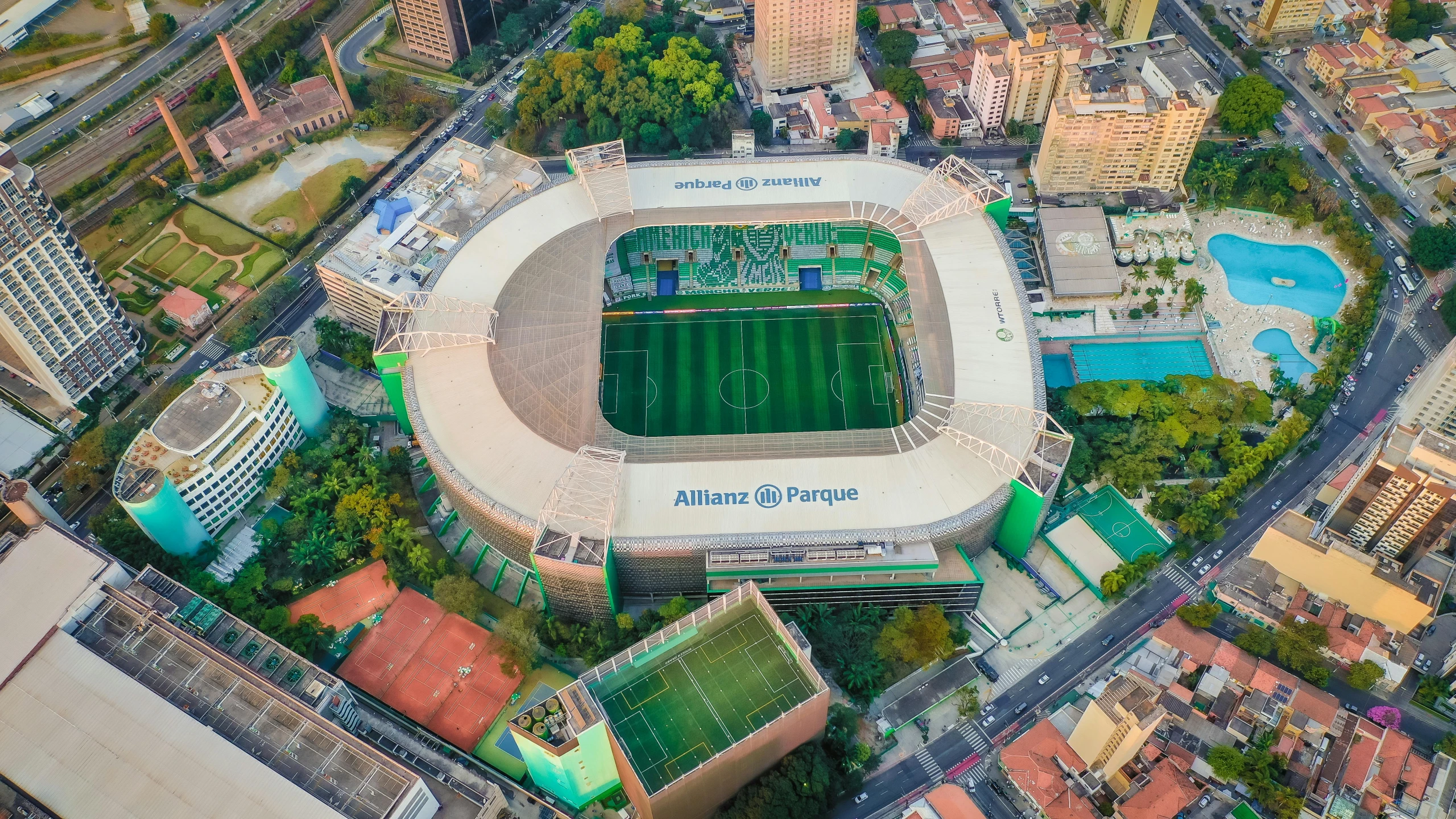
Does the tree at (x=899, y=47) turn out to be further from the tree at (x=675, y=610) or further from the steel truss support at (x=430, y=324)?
the tree at (x=675, y=610)

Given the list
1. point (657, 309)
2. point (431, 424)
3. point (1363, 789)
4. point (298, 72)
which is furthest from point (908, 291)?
point (298, 72)

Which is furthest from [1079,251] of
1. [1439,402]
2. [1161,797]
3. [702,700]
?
[702,700]

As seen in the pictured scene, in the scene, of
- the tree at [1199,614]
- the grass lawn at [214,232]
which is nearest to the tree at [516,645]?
the tree at [1199,614]

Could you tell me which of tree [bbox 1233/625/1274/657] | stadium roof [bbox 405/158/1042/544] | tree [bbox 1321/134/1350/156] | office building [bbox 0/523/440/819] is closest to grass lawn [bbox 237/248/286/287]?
stadium roof [bbox 405/158/1042/544]

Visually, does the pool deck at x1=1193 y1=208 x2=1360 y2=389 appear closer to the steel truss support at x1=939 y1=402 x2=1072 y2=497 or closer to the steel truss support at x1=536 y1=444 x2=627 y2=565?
the steel truss support at x1=939 y1=402 x2=1072 y2=497

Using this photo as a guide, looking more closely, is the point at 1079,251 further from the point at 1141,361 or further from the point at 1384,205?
the point at 1384,205
